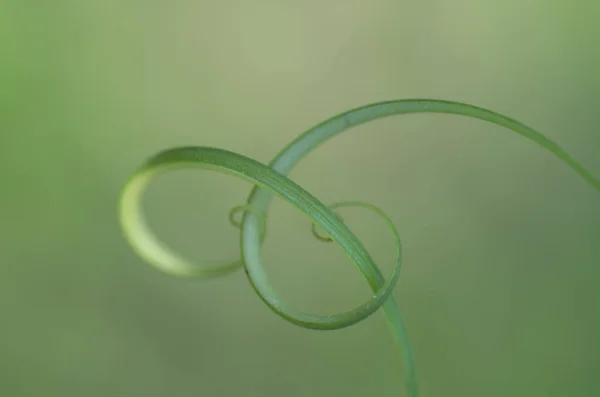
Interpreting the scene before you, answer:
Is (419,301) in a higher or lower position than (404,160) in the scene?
lower

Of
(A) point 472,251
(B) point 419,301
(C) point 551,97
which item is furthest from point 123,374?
(C) point 551,97

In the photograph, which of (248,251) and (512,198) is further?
(512,198)

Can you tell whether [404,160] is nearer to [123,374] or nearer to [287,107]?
[287,107]

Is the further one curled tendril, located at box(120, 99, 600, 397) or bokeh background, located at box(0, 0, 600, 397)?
bokeh background, located at box(0, 0, 600, 397)

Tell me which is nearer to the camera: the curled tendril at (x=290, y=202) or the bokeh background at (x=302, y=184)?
the curled tendril at (x=290, y=202)
